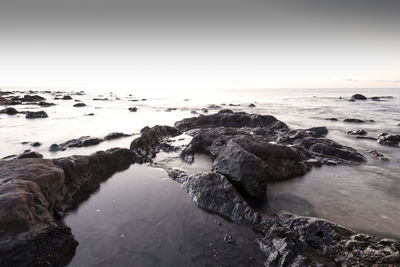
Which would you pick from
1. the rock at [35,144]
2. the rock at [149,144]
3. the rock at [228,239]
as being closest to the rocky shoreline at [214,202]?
the rock at [149,144]

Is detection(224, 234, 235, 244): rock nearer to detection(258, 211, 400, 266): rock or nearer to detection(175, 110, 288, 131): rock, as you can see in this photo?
detection(258, 211, 400, 266): rock

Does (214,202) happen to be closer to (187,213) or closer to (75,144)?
(187,213)

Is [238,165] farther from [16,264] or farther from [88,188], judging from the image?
[16,264]

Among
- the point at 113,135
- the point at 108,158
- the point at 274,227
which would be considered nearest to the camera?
the point at 274,227

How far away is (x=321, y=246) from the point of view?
597cm

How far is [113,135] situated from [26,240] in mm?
14661

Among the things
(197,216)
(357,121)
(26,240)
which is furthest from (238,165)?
(357,121)

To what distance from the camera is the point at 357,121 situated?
30.1 meters

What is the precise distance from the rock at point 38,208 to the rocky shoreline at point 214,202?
0.06ft

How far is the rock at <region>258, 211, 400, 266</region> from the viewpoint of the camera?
531cm

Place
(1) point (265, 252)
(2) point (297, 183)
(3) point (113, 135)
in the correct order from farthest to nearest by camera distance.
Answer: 1. (3) point (113, 135)
2. (2) point (297, 183)
3. (1) point (265, 252)

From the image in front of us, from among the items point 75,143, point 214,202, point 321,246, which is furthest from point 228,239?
point 75,143

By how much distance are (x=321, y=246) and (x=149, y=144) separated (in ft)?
40.1

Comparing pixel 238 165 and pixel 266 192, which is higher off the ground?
pixel 238 165
